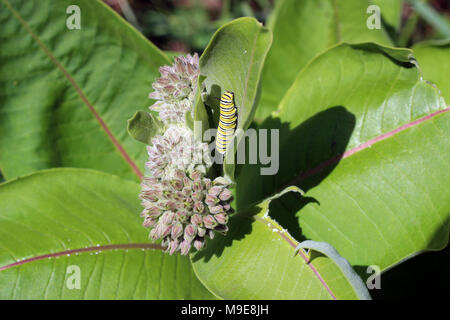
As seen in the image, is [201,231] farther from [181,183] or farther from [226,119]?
[226,119]

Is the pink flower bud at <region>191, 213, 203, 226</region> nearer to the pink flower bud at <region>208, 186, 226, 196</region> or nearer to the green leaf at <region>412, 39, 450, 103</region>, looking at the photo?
the pink flower bud at <region>208, 186, 226, 196</region>

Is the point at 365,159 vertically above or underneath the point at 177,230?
above

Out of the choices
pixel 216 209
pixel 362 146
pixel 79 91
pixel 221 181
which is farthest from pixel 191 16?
pixel 216 209

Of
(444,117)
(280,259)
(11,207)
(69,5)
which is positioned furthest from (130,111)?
(444,117)

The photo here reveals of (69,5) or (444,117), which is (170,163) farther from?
(444,117)

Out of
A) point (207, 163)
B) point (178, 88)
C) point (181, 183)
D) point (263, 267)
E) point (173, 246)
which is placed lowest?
point (263, 267)

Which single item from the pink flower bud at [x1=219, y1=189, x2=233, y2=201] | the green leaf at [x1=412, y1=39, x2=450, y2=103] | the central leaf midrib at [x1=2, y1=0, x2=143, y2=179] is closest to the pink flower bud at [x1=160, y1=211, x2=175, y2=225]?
the pink flower bud at [x1=219, y1=189, x2=233, y2=201]

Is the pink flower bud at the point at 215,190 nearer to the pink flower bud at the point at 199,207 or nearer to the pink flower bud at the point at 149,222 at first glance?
the pink flower bud at the point at 199,207
